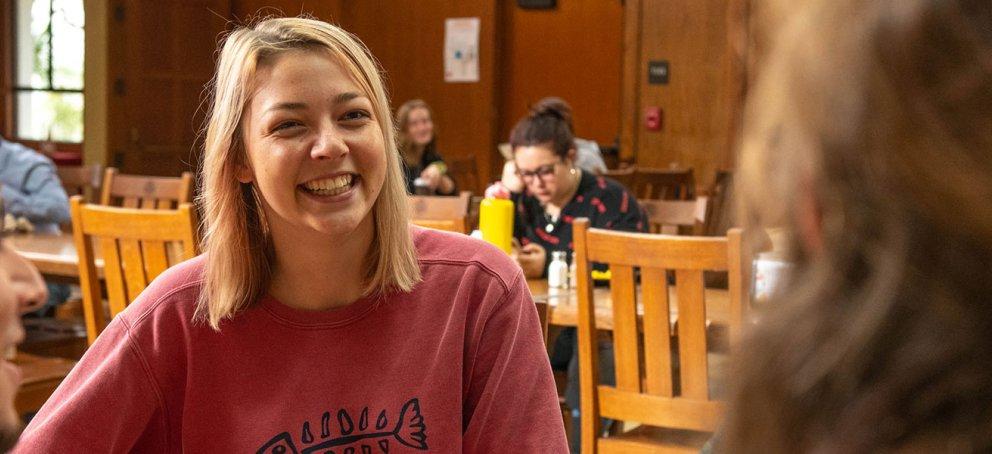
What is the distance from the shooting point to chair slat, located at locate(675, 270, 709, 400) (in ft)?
8.82

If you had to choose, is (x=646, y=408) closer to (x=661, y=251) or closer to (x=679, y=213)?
(x=661, y=251)

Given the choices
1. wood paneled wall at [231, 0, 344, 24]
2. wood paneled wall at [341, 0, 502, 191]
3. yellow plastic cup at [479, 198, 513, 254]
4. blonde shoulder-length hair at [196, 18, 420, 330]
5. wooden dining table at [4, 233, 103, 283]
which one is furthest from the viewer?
wood paneled wall at [231, 0, 344, 24]

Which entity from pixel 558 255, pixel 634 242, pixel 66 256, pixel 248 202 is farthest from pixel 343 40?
pixel 66 256

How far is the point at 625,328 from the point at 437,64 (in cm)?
633

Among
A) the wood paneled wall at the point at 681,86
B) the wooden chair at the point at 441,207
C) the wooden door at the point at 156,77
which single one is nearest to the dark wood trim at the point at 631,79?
the wood paneled wall at the point at 681,86

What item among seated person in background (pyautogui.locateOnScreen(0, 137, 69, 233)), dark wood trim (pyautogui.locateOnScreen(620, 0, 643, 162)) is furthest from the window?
seated person in background (pyautogui.locateOnScreen(0, 137, 69, 233))

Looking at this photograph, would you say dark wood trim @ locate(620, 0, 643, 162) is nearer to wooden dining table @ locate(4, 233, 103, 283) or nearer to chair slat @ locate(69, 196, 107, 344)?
wooden dining table @ locate(4, 233, 103, 283)

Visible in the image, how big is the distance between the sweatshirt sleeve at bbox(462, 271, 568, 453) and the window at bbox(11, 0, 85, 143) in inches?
321

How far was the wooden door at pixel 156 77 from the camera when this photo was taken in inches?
318

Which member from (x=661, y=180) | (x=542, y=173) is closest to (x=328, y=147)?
(x=542, y=173)

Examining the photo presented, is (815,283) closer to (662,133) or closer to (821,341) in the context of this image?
(821,341)

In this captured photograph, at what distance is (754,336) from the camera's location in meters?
0.42

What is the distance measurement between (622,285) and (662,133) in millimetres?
5299

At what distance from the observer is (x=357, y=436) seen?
1.53 meters
